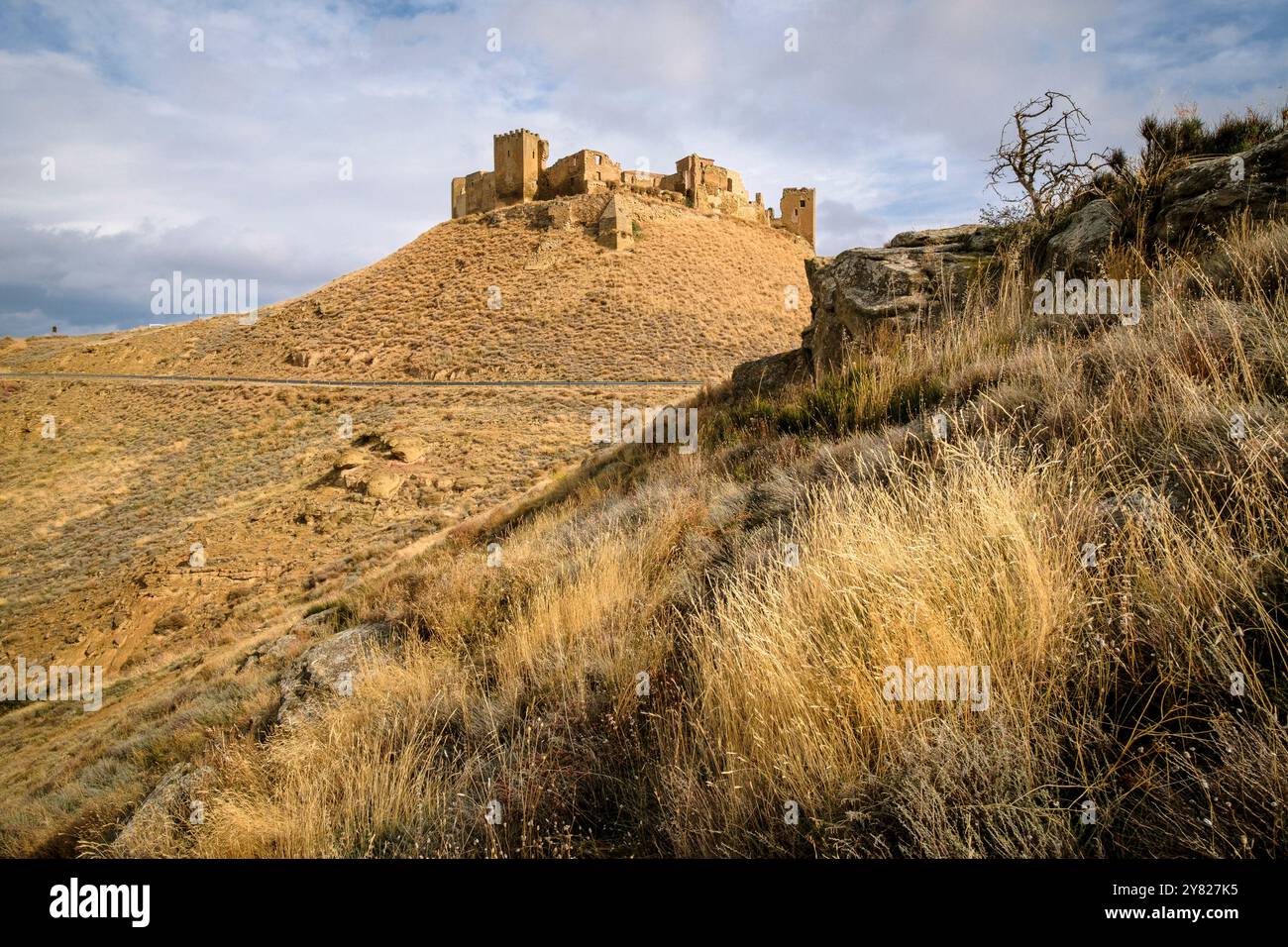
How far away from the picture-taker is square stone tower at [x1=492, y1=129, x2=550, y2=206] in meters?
50.2

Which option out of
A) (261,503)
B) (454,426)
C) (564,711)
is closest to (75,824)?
(564,711)

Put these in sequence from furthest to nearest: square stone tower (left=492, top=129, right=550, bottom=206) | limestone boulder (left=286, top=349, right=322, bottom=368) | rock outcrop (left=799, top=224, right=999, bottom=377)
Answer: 1. square stone tower (left=492, top=129, right=550, bottom=206)
2. limestone boulder (left=286, top=349, right=322, bottom=368)
3. rock outcrop (left=799, top=224, right=999, bottom=377)

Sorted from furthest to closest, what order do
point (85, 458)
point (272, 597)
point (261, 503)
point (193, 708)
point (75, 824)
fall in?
point (85, 458)
point (261, 503)
point (272, 597)
point (193, 708)
point (75, 824)

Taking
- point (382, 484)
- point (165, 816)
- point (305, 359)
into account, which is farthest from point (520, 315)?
point (165, 816)

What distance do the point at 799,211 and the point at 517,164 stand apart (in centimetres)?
2716

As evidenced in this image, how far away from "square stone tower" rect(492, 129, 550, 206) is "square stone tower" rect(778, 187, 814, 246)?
23.3 metres

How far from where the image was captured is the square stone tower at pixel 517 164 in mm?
50219

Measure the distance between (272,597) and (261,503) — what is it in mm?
6536

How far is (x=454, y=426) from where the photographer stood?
25.4 m

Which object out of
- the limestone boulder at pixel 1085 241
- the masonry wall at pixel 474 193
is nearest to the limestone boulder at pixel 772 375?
the limestone boulder at pixel 1085 241

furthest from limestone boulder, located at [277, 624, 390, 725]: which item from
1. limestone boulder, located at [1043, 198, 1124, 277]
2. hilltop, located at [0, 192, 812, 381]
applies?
hilltop, located at [0, 192, 812, 381]

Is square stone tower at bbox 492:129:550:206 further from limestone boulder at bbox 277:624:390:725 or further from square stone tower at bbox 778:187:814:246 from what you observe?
limestone boulder at bbox 277:624:390:725

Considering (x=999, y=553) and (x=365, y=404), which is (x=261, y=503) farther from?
(x=999, y=553)
